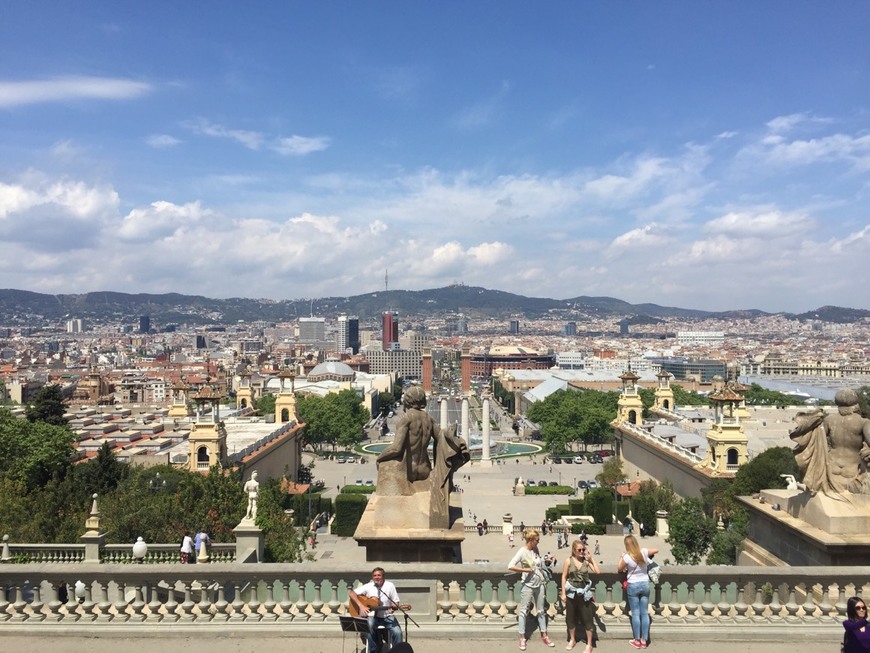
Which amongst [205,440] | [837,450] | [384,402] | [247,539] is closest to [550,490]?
[205,440]

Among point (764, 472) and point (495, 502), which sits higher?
point (764, 472)

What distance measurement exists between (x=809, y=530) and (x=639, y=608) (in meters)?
2.66

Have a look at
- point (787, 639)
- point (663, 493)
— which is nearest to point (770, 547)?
point (787, 639)

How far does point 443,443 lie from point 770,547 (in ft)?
15.8

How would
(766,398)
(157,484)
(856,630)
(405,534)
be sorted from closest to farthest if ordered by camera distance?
(856,630), (405,534), (157,484), (766,398)

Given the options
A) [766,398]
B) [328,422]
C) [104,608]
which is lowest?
[766,398]

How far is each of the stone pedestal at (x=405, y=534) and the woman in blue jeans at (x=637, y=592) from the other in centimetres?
191

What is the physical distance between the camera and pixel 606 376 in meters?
138

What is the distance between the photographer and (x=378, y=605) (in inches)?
282

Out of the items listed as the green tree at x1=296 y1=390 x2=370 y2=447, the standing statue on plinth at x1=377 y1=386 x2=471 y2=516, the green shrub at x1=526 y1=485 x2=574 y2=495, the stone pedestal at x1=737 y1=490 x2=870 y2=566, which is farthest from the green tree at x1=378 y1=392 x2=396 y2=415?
the standing statue on plinth at x1=377 y1=386 x2=471 y2=516

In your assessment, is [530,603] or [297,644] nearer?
[297,644]

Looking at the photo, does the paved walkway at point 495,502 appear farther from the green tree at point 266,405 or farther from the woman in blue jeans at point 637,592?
the woman in blue jeans at point 637,592

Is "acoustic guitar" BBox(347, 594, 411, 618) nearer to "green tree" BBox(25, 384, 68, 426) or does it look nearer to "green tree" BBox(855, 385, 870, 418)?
"green tree" BBox(855, 385, 870, 418)

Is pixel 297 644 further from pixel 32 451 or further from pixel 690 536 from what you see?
pixel 32 451
